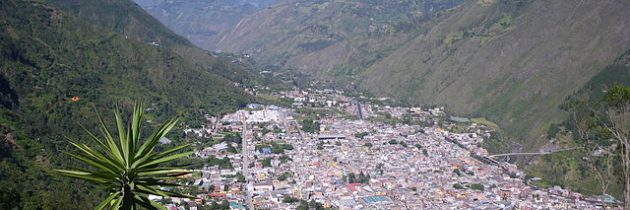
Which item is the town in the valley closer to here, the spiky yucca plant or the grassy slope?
the grassy slope

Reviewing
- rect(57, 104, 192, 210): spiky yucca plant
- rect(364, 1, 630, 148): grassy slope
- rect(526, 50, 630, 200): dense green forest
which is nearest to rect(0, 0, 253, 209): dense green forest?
rect(57, 104, 192, 210): spiky yucca plant

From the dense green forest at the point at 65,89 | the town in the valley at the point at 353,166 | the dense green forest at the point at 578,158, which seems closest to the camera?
the dense green forest at the point at 65,89

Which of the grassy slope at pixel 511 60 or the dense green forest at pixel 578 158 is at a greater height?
the grassy slope at pixel 511 60

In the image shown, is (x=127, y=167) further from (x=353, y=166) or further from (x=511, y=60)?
(x=511, y=60)

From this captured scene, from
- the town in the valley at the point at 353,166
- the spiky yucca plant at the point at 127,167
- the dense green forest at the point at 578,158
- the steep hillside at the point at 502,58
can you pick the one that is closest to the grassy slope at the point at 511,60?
the steep hillside at the point at 502,58

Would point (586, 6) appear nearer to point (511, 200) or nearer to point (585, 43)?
point (585, 43)

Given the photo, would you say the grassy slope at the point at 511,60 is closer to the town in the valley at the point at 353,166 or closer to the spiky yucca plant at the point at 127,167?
the town in the valley at the point at 353,166
